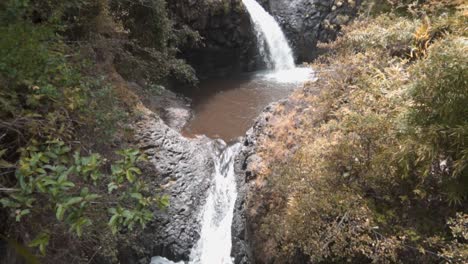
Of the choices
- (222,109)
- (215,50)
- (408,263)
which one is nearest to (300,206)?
(408,263)

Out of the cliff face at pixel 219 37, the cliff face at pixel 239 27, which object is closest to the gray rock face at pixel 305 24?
the cliff face at pixel 239 27

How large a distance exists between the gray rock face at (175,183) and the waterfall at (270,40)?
8.54 meters

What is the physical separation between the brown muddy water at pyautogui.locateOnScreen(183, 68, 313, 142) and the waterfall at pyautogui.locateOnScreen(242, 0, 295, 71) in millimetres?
854

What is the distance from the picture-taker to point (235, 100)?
40.7 ft

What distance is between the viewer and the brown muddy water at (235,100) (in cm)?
1046

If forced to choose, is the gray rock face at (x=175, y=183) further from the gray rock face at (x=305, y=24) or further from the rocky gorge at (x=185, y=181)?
the gray rock face at (x=305, y=24)

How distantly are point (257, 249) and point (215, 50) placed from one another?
10512 mm

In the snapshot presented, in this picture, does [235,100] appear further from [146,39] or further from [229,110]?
[146,39]

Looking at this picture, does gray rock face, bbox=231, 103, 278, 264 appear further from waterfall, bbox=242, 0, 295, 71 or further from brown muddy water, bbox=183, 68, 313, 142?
waterfall, bbox=242, 0, 295, 71

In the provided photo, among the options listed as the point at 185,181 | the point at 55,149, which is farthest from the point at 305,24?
the point at 55,149

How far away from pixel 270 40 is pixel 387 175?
1275 cm

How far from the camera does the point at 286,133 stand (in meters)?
7.02

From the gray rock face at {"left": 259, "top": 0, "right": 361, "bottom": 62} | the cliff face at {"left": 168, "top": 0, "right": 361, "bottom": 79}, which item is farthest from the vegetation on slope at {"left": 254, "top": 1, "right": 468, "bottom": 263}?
the gray rock face at {"left": 259, "top": 0, "right": 361, "bottom": 62}

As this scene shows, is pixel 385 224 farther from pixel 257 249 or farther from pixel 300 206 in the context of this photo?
pixel 257 249
